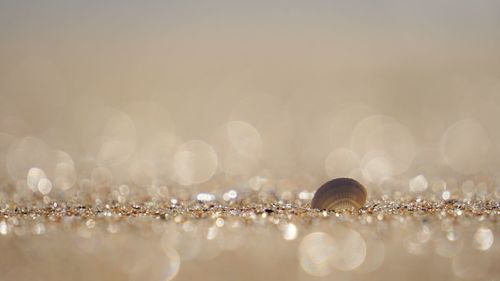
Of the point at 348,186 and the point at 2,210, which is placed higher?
the point at 348,186

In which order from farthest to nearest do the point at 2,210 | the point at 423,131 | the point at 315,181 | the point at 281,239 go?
the point at 423,131, the point at 315,181, the point at 2,210, the point at 281,239

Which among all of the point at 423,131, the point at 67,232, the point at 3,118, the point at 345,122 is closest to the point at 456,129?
the point at 423,131

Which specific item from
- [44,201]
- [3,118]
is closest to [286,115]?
[3,118]

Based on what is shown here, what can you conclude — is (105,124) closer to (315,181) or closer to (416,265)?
(315,181)

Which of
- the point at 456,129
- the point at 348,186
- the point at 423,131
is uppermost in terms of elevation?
the point at 456,129

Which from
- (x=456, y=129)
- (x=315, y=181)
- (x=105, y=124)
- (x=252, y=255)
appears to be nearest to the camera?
(x=252, y=255)

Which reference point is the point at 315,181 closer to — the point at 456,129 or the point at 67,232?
the point at 67,232

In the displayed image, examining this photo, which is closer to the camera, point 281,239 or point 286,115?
point 281,239
